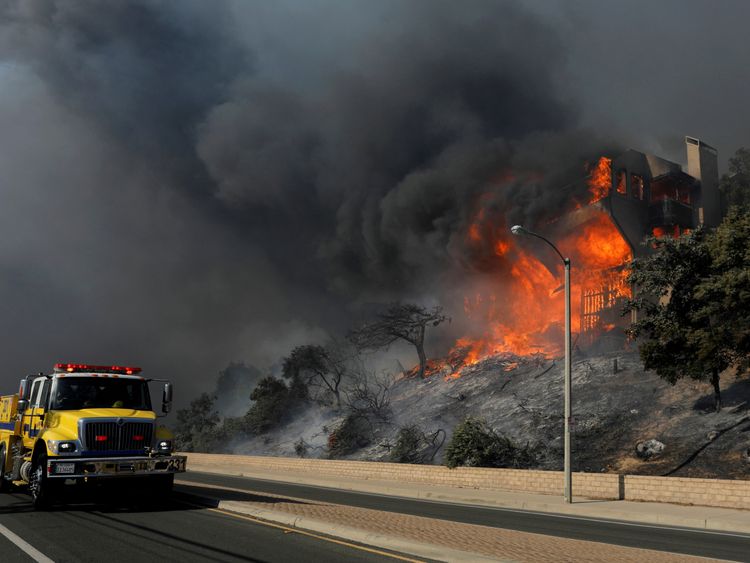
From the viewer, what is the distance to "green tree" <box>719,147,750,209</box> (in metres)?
66.8

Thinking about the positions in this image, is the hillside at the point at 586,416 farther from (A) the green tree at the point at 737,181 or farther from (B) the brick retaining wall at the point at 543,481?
(A) the green tree at the point at 737,181

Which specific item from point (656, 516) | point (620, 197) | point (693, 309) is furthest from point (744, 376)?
point (656, 516)

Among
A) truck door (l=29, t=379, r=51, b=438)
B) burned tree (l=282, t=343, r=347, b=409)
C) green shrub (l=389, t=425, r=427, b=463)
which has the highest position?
burned tree (l=282, t=343, r=347, b=409)

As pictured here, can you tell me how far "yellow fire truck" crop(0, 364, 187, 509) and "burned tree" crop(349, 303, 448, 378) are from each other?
203 feet

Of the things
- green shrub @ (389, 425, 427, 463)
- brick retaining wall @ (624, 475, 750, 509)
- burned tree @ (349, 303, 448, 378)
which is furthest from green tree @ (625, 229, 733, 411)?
burned tree @ (349, 303, 448, 378)

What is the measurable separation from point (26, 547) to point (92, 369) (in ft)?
21.6

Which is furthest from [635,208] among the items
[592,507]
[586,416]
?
[592,507]

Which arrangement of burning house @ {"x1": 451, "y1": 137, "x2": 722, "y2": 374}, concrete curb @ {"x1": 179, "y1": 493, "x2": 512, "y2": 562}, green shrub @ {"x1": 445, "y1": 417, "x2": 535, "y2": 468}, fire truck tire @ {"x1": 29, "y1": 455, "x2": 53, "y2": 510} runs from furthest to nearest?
burning house @ {"x1": 451, "y1": 137, "x2": 722, "y2": 374} → green shrub @ {"x1": 445, "y1": 417, "x2": 535, "y2": 468} → fire truck tire @ {"x1": 29, "y1": 455, "x2": 53, "y2": 510} → concrete curb @ {"x1": 179, "y1": 493, "x2": 512, "y2": 562}

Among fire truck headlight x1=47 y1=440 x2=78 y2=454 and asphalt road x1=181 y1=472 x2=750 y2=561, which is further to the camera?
fire truck headlight x1=47 y1=440 x2=78 y2=454

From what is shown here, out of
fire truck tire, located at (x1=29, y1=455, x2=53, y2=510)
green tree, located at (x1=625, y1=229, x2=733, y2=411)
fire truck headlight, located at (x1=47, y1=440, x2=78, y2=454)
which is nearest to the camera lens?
fire truck headlight, located at (x1=47, y1=440, x2=78, y2=454)

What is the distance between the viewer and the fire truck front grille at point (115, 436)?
1404 centimetres

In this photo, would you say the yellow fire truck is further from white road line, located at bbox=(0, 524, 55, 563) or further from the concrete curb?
white road line, located at bbox=(0, 524, 55, 563)

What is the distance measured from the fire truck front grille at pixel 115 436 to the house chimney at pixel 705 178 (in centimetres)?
6147

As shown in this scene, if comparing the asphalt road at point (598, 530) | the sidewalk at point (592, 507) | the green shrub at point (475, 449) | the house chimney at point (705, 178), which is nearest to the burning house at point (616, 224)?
the house chimney at point (705, 178)
